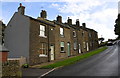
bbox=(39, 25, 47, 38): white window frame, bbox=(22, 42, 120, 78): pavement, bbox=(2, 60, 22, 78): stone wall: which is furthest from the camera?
bbox=(39, 25, 47, 38): white window frame

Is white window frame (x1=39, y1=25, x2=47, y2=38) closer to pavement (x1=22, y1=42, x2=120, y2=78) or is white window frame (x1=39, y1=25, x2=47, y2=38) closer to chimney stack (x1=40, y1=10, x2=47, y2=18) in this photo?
chimney stack (x1=40, y1=10, x2=47, y2=18)

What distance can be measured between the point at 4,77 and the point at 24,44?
9371mm

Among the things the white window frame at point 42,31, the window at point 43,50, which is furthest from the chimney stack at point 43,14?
the window at point 43,50

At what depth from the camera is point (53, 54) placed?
1056 inches

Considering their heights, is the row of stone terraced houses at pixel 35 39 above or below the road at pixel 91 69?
above

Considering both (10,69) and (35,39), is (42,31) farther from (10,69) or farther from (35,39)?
(10,69)

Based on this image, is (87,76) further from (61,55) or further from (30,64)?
(61,55)

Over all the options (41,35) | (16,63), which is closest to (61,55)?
(41,35)

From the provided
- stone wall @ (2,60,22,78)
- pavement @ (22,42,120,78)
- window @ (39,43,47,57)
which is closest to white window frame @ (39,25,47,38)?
window @ (39,43,47,57)

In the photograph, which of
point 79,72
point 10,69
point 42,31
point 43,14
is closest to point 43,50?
point 42,31

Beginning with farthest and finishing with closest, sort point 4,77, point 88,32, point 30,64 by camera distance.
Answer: point 88,32 < point 30,64 < point 4,77

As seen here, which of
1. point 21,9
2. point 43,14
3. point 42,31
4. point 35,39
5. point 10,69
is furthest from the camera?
point 43,14

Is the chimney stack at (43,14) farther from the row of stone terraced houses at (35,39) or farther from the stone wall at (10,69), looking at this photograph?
the stone wall at (10,69)

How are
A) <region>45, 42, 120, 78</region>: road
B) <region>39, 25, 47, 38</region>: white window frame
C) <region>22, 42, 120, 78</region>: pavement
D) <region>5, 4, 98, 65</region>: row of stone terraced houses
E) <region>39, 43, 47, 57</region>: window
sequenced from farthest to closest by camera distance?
<region>39, 25, 47, 38</region>: white window frame < <region>39, 43, 47, 57</region>: window < <region>5, 4, 98, 65</region>: row of stone terraced houses < <region>45, 42, 120, 78</region>: road < <region>22, 42, 120, 78</region>: pavement
